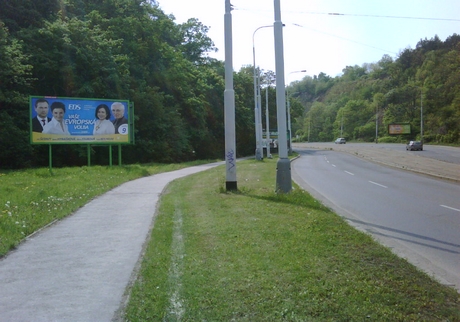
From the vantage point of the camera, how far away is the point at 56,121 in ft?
78.6

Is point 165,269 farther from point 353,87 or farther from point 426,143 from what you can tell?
point 353,87

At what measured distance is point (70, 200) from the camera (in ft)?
44.1

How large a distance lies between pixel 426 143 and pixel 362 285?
239 ft

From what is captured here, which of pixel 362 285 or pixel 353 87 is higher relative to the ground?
pixel 353 87

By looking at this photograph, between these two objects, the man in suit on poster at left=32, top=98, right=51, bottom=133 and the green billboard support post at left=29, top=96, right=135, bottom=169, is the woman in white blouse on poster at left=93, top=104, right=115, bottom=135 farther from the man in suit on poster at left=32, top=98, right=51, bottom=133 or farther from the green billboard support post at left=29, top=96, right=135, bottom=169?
the man in suit on poster at left=32, top=98, right=51, bottom=133

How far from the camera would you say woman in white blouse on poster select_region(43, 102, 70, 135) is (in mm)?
23797

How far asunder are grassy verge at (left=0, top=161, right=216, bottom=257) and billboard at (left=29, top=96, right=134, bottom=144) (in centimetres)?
230

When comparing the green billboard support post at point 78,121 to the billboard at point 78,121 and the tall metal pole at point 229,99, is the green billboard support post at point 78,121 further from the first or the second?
the tall metal pole at point 229,99

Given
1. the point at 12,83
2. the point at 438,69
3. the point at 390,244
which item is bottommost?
the point at 390,244

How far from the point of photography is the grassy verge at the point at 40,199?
9359 mm

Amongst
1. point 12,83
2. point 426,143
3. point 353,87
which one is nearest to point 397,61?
point 426,143

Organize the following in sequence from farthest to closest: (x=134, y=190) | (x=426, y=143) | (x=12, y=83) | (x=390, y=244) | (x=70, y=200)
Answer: (x=426, y=143) < (x=12, y=83) < (x=134, y=190) < (x=70, y=200) < (x=390, y=244)

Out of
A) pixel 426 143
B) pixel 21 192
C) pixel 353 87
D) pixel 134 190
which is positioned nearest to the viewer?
pixel 21 192

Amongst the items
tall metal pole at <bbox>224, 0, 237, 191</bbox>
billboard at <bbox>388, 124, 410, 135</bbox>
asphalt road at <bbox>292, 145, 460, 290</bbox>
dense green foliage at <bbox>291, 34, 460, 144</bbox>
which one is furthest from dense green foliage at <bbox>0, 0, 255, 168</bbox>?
dense green foliage at <bbox>291, 34, 460, 144</bbox>
